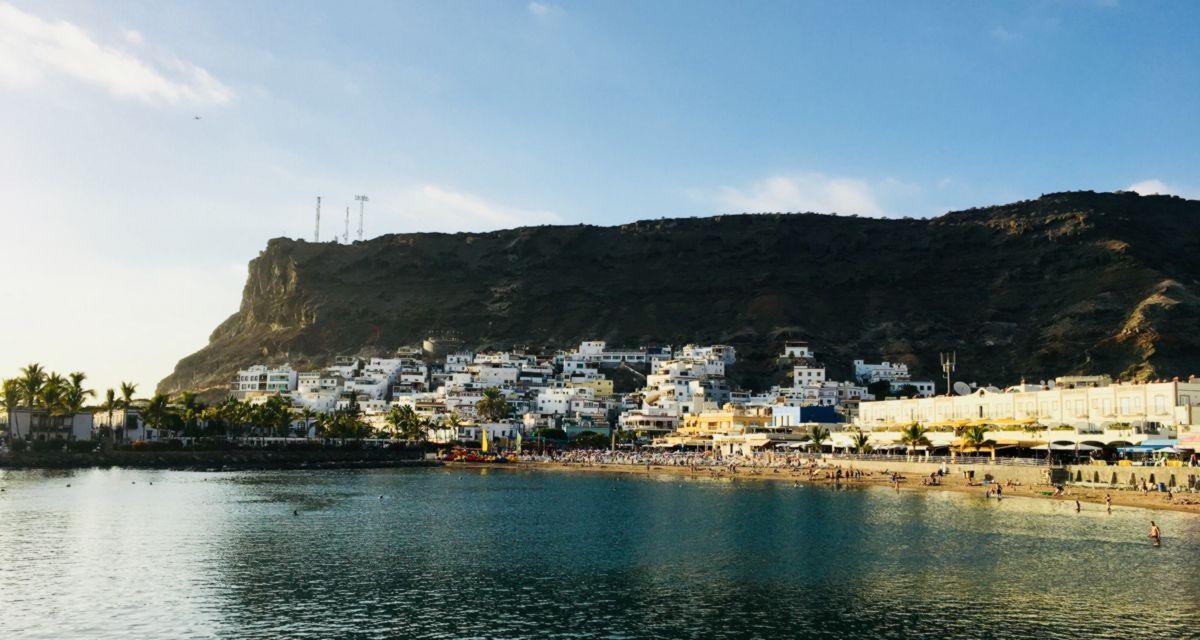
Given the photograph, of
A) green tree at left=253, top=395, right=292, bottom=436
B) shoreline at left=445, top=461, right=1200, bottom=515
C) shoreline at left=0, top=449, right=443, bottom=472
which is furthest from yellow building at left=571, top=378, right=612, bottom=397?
green tree at left=253, top=395, right=292, bottom=436

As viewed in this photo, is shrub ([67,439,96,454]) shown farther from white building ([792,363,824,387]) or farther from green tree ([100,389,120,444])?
white building ([792,363,824,387])

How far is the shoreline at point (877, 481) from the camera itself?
58828 millimetres

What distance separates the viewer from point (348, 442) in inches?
5413

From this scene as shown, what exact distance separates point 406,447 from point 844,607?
4362 inches

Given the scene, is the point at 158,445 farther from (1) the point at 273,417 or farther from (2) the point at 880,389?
(2) the point at 880,389

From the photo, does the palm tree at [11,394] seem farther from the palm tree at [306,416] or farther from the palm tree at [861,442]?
the palm tree at [861,442]

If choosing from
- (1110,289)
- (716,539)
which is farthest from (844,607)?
(1110,289)

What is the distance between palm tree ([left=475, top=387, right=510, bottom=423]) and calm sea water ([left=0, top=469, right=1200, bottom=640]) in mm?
79636

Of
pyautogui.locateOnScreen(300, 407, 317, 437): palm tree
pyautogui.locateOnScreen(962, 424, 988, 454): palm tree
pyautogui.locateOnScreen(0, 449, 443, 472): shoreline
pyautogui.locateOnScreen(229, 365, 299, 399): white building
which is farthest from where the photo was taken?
pyautogui.locateOnScreen(229, 365, 299, 399): white building

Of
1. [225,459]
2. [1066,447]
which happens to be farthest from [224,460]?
[1066,447]

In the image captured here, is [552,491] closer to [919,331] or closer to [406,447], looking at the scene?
[406,447]

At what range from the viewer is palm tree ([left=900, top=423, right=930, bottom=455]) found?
286 ft

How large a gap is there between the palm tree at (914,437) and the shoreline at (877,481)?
395cm

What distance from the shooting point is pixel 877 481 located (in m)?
84.8
